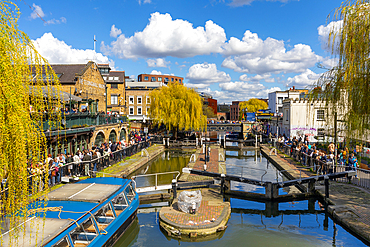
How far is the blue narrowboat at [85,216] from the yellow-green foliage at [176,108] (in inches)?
950

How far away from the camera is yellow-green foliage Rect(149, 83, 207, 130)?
35.4 meters

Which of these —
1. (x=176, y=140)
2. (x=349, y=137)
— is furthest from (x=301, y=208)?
(x=176, y=140)

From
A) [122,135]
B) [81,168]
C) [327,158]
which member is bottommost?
[81,168]

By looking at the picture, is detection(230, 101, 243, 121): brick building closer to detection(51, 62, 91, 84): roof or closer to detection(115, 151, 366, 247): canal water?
detection(51, 62, 91, 84): roof

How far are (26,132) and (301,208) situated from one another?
13.7 meters

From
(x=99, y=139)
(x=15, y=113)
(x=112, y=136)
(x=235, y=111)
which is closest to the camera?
(x=15, y=113)

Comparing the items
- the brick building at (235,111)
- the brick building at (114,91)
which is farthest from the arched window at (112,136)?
the brick building at (235,111)

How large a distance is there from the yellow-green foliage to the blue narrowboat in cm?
2414

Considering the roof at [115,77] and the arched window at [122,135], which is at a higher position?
the roof at [115,77]

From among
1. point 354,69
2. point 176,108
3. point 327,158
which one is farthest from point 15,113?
point 176,108

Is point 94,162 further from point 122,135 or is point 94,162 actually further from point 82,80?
point 122,135

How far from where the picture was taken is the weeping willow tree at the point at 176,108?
35406mm

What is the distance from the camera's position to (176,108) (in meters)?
35.5

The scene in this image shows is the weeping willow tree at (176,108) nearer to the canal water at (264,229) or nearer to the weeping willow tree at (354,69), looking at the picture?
the canal water at (264,229)
